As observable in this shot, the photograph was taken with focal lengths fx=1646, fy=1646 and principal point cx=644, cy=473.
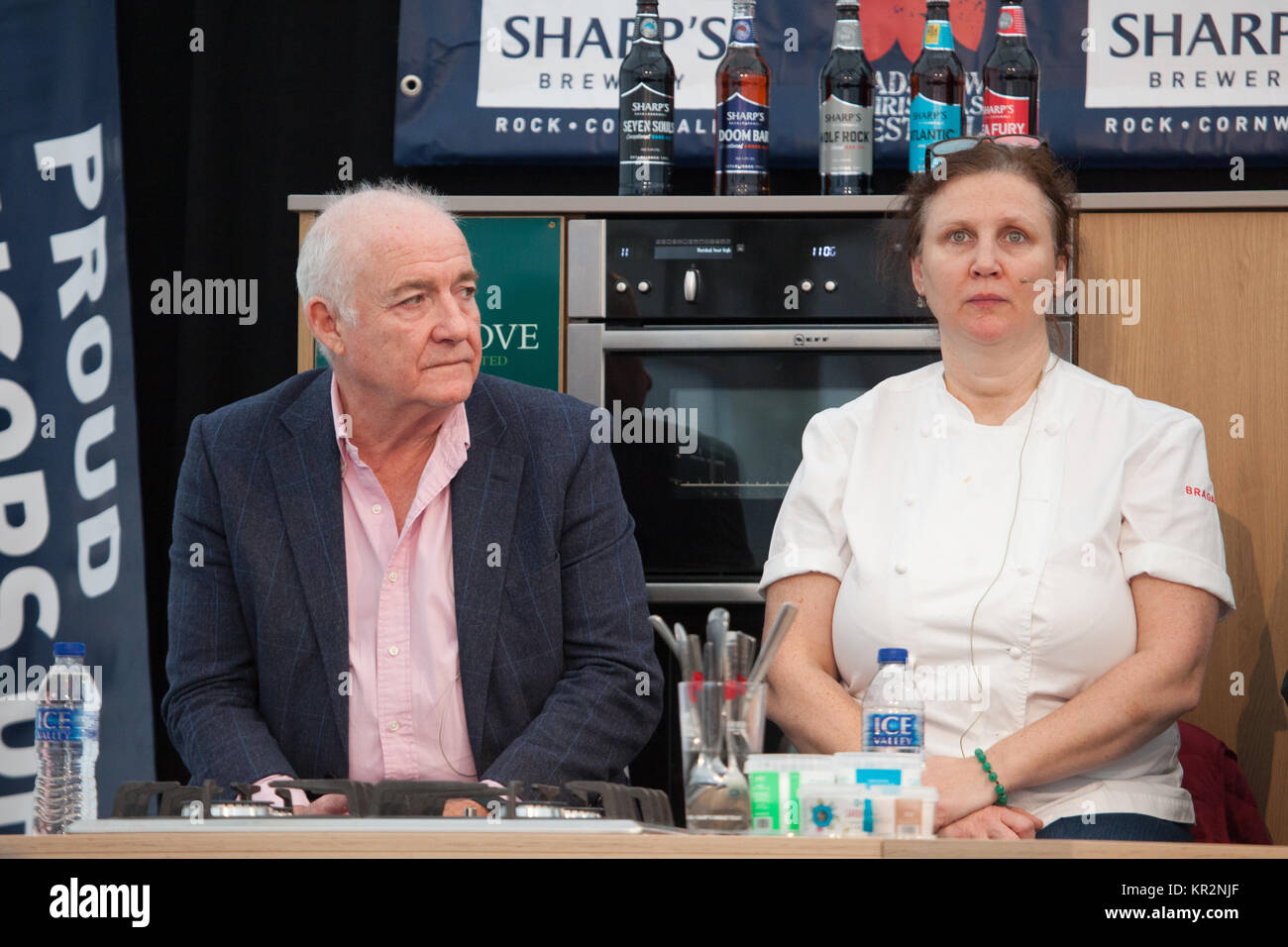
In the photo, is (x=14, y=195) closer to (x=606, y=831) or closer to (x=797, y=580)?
(x=797, y=580)

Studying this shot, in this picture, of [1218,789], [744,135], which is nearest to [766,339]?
[744,135]

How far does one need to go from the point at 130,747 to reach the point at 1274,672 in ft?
6.69

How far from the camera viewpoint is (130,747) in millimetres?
3057

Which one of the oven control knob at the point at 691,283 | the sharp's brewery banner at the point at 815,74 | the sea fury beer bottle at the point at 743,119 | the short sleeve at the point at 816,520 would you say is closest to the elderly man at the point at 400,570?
the short sleeve at the point at 816,520

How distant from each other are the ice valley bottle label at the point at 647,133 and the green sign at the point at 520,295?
0.18m

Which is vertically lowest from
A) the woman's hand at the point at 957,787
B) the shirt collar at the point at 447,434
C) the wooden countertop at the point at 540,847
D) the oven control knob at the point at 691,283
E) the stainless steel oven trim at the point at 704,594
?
the woman's hand at the point at 957,787

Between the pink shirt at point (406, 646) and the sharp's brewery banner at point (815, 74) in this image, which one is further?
the sharp's brewery banner at point (815, 74)

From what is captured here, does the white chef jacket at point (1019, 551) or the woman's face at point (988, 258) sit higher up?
the woman's face at point (988, 258)

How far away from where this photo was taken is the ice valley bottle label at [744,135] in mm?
2891

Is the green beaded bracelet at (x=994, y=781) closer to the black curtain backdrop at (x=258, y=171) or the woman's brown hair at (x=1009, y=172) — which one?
the woman's brown hair at (x=1009, y=172)

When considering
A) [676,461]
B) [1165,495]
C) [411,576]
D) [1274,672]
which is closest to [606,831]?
[411,576]

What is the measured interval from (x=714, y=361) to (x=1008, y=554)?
0.88 metres
